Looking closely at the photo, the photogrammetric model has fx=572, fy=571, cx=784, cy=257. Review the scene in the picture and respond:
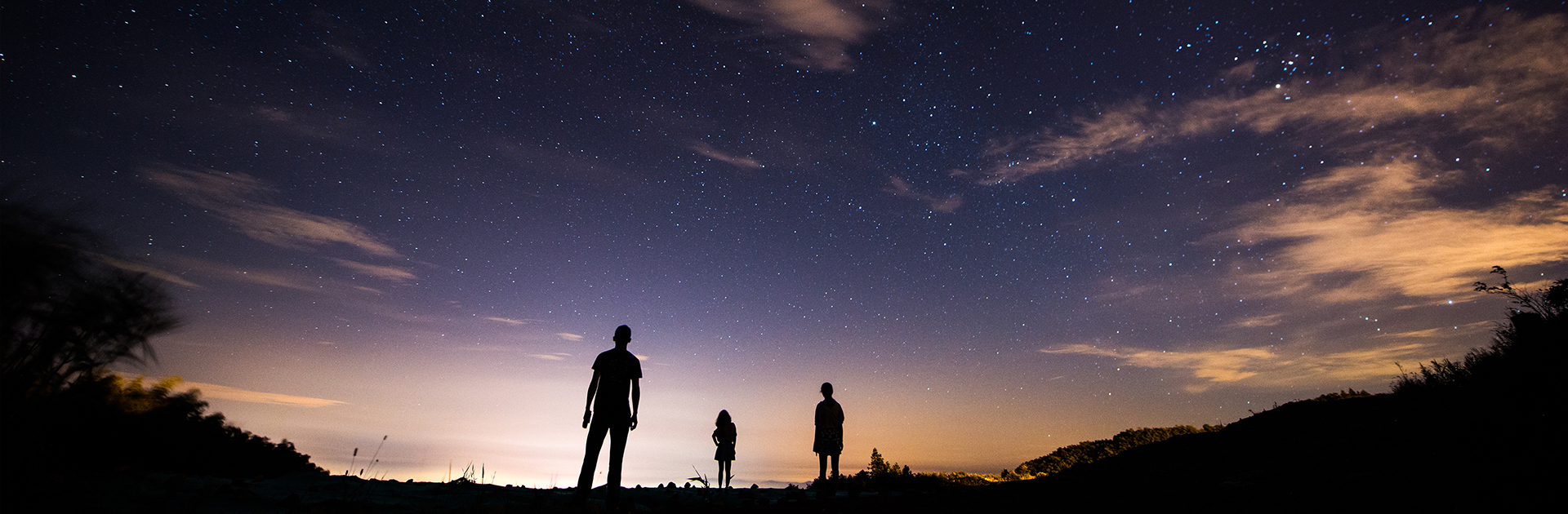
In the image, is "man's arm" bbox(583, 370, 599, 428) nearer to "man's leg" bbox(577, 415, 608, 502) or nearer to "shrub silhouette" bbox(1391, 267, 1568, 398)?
"man's leg" bbox(577, 415, 608, 502)

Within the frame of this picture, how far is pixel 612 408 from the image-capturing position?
254 inches

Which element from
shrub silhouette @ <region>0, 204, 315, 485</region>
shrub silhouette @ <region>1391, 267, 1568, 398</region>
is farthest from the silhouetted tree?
shrub silhouette @ <region>1391, 267, 1568, 398</region>

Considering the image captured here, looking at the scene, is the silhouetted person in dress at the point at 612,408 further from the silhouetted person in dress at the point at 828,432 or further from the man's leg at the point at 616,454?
the silhouetted person in dress at the point at 828,432

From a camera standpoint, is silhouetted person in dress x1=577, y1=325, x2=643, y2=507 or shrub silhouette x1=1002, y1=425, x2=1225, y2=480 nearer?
silhouetted person in dress x1=577, y1=325, x2=643, y2=507

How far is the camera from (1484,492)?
4.02 metres

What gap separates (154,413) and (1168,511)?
17.4 meters

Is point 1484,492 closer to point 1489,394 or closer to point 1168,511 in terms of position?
point 1168,511

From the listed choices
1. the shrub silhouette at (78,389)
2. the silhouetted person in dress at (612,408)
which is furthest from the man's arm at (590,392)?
the shrub silhouette at (78,389)

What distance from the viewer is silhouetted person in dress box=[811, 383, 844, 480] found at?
9.95 meters

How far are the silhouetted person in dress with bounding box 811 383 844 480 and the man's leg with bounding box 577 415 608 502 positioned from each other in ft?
15.0

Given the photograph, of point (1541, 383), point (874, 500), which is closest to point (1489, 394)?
point (1541, 383)

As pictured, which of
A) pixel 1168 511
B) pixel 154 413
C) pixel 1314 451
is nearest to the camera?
pixel 1168 511

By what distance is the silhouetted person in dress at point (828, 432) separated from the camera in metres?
9.95

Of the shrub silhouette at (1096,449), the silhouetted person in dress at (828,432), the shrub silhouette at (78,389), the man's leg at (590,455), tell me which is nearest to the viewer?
the shrub silhouette at (78,389)
